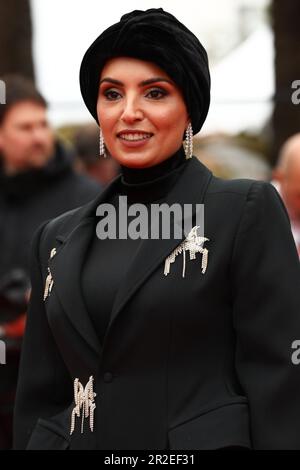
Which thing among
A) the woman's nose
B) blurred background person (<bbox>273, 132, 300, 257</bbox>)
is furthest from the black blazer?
blurred background person (<bbox>273, 132, 300, 257</bbox>)

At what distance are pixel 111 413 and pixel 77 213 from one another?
0.62 m

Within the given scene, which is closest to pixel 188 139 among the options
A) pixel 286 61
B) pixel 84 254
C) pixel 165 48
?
pixel 165 48

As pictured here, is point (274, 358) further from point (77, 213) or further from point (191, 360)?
point (77, 213)

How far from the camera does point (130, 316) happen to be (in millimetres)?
3732

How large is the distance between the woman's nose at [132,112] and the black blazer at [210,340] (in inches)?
10.0

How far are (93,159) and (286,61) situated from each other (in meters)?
2.27

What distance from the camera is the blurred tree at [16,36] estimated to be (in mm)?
10844

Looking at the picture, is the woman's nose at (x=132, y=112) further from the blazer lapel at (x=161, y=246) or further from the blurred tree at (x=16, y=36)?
the blurred tree at (x=16, y=36)

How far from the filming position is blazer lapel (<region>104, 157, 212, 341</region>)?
12.3ft

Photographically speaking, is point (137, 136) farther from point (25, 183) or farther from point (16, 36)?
point (16, 36)

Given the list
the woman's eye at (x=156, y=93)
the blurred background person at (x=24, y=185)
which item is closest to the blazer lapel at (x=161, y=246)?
the woman's eye at (x=156, y=93)
